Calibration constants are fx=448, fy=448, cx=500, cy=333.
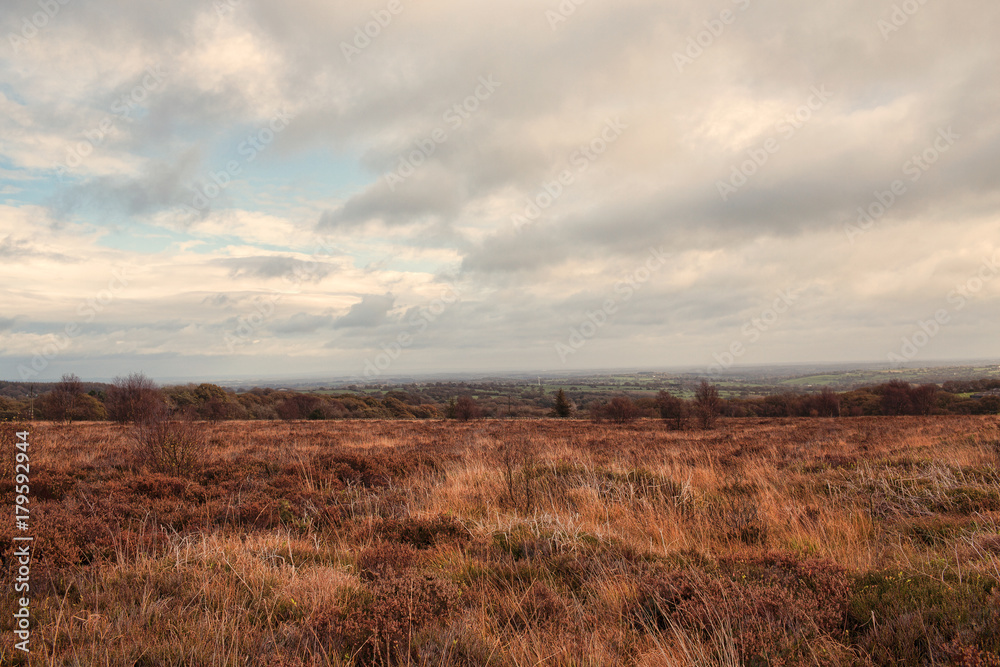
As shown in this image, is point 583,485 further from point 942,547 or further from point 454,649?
point 454,649

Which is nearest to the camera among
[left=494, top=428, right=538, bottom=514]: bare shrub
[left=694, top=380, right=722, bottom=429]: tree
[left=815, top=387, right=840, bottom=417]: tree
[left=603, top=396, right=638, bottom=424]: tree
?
[left=494, top=428, right=538, bottom=514]: bare shrub

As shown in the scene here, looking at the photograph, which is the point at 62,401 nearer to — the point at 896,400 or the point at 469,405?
the point at 469,405

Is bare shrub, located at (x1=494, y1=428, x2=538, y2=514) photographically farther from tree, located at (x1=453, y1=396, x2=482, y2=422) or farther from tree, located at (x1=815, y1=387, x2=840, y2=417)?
tree, located at (x1=815, y1=387, x2=840, y2=417)

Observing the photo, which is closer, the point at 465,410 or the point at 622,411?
the point at 622,411

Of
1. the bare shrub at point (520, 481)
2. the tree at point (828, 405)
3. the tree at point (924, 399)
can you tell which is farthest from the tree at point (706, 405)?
the tree at point (924, 399)

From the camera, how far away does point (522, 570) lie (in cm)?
466

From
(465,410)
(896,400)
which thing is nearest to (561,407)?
(465,410)

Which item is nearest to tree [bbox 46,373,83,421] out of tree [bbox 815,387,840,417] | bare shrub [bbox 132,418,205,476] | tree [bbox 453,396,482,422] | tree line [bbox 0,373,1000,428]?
tree line [bbox 0,373,1000,428]

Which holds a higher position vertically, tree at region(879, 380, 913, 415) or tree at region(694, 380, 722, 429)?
tree at region(694, 380, 722, 429)

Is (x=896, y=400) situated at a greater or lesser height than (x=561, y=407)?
lesser

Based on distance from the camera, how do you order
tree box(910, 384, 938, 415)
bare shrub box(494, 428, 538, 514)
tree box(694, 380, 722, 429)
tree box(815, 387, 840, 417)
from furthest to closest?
tree box(815, 387, 840, 417) → tree box(910, 384, 938, 415) → tree box(694, 380, 722, 429) → bare shrub box(494, 428, 538, 514)

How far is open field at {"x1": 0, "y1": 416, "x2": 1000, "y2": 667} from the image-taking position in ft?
10.2

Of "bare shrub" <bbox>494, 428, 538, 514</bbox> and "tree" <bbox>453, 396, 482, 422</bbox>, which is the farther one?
"tree" <bbox>453, 396, 482, 422</bbox>

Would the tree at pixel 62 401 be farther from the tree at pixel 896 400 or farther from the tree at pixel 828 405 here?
the tree at pixel 896 400
